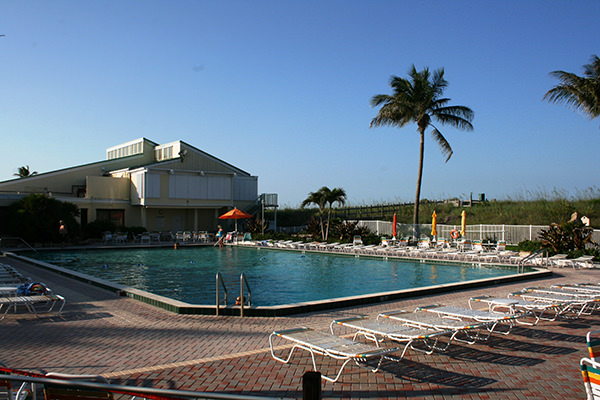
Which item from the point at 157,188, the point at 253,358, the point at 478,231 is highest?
the point at 157,188

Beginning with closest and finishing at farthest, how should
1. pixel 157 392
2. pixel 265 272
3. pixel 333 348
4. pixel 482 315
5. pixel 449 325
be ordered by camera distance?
pixel 157 392 → pixel 333 348 → pixel 449 325 → pixel 482 315 → pixel 265 272

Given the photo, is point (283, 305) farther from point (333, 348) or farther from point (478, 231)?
point (478, 231)

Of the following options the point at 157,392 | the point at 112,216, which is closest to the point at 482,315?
the point at 157,392

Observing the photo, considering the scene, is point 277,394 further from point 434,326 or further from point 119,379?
point 434,326

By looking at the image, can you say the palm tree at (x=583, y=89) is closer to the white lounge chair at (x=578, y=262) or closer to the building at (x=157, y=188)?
the white lounge chair at (x=578, y=262)

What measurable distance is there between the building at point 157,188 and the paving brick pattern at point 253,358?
25.3 m

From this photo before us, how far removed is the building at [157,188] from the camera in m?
32.8

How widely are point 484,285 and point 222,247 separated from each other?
18.2 m

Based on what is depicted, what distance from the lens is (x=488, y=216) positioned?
31500 millimetres

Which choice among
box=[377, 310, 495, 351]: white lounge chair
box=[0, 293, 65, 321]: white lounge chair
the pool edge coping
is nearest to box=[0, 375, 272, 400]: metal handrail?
box=[377, 310, 495, 351]: white lounge chair

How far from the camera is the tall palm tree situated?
1088 inches

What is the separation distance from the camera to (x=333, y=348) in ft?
17.2

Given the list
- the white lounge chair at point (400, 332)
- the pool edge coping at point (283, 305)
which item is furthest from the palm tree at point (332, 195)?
the white lounge chair at point (400, 332)

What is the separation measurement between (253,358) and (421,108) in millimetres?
24099
